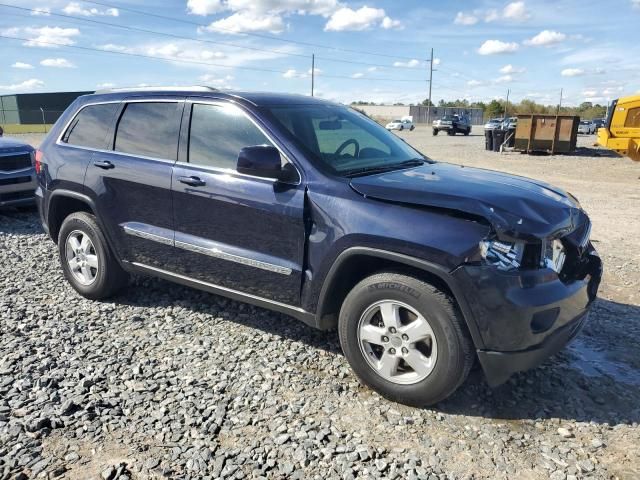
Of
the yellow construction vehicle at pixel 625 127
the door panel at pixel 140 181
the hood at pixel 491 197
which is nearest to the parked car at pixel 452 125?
the yellow construction vehicle at pixel 625 127

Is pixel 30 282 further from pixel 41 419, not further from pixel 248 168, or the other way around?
pixel 248 168

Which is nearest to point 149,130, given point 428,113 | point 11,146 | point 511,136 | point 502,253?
point 502,253

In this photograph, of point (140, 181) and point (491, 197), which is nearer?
point (491, 197)

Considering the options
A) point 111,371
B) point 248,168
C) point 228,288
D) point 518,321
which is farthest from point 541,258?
point 111,371

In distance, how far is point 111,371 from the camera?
3775mm

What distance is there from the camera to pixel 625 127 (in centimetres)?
1591

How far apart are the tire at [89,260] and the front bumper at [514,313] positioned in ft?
10.8

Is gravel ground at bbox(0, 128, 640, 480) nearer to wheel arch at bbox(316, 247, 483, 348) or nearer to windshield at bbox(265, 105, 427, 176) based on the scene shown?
wheel arch at bbox(316, 247, 483, 348)

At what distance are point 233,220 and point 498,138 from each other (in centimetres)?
2344

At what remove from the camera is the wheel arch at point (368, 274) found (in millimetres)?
3027

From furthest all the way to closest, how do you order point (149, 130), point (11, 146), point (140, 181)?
point (11, 146)
point (149, 130)
point (140, 181)

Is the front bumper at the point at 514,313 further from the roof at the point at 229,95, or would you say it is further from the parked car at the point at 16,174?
the parked car at the point at 16,174

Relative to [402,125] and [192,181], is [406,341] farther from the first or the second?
[402,125]

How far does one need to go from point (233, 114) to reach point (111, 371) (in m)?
2.03
